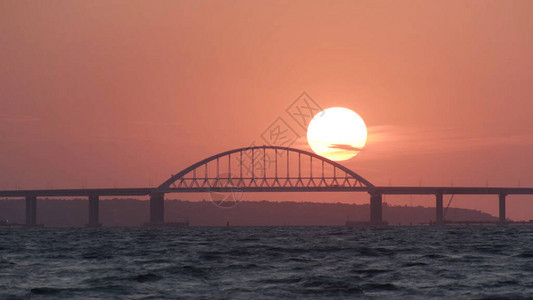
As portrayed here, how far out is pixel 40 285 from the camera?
131 ft

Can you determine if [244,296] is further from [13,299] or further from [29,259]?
[29,259]

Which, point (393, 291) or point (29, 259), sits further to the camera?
point (29, 259)

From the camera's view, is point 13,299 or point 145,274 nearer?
point 13,299

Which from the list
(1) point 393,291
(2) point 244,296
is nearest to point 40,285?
(2) point 244,296

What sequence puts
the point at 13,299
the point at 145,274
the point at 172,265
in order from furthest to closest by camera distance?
the point at 172,265 < the point at 145,274 < the point at 13,299

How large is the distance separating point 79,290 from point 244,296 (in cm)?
807

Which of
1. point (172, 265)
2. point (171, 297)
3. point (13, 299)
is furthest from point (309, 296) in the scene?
point (172, 265)

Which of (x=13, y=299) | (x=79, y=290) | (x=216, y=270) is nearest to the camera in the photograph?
(x=13, y=299)

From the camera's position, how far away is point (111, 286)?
38.6 meters

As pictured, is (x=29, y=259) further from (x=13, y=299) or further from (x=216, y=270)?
(x=13, y=299)

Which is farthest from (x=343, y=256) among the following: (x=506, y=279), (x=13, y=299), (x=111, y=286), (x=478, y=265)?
(x=13, y=299)

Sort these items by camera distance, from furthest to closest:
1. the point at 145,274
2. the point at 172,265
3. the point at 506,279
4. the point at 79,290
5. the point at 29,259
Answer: the point at 29,259 < the point at 172,265 < the point at 145,274 < the point at 506,279 < the point at 79,290

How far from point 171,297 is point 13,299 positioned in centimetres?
675

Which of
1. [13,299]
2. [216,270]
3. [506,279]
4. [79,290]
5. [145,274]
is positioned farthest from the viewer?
[216,270]
